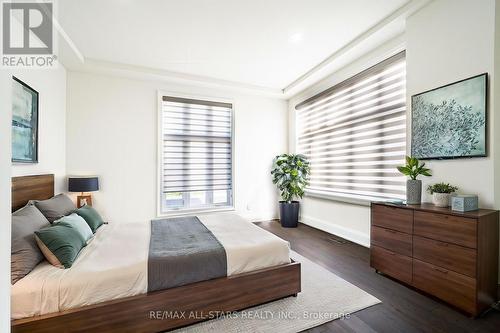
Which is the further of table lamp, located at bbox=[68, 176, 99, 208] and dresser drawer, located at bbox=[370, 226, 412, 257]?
table lamp, located at bbox=[68, 176, 99, 208]

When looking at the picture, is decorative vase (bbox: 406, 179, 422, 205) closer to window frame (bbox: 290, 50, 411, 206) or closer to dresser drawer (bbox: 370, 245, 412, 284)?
window frame (bbox: 290, 50, 411, 206)

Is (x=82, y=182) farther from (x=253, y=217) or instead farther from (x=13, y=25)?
(x=253, y=217)

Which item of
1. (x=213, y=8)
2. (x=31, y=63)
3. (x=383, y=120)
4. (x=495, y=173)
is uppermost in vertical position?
(x=213, y=8)

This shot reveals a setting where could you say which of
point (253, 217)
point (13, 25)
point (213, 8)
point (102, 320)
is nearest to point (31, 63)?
point (13, 25)

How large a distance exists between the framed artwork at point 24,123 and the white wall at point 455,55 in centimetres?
427

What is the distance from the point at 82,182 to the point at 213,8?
9.91ft

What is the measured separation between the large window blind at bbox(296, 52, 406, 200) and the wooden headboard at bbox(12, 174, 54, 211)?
4.20 metres

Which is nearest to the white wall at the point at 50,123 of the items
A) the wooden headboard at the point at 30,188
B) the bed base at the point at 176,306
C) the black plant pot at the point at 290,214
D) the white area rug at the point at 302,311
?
the wooden headboard at the point at 30,188

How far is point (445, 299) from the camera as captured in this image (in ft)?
6.46

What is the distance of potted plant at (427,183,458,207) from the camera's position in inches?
84.9

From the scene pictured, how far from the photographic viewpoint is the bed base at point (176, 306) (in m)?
1.46

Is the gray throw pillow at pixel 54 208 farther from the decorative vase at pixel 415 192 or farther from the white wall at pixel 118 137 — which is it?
the decorative vase at pixel 415 192

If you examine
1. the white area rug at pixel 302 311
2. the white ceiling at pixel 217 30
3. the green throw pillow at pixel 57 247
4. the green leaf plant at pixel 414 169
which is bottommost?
the white area rug at pixel 302 311

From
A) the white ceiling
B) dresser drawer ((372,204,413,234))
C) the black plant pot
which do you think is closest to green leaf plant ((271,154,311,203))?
the black plant pot
